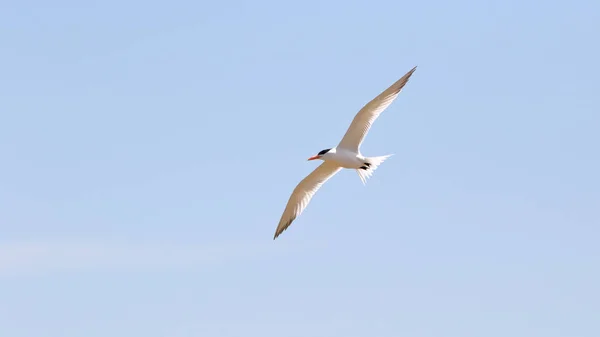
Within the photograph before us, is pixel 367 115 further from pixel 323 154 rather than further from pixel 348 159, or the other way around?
pixel 323 154

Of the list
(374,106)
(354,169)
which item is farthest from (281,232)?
(374,106)

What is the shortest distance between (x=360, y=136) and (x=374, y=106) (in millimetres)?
1257

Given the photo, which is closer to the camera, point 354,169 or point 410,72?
point 410,72

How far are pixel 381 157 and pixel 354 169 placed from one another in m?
1.00

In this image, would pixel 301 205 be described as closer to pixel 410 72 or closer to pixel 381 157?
pixel 381 157

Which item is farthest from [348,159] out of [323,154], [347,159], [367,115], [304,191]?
[304,191]

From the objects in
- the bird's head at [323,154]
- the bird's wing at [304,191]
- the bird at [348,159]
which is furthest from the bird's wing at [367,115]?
the bird's wing at [304,191]

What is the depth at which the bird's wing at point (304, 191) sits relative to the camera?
32.9 m

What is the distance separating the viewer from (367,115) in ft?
99.3

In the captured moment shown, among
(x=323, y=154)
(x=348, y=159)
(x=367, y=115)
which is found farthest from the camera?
(x=323, y=154)

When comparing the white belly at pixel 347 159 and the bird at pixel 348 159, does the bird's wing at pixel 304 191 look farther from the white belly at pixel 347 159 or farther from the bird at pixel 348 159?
the white belly at pixel 347 159

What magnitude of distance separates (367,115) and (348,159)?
1.49m

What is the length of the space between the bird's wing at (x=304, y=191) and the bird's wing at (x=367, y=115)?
1930 mm

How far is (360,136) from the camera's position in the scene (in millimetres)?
30844
